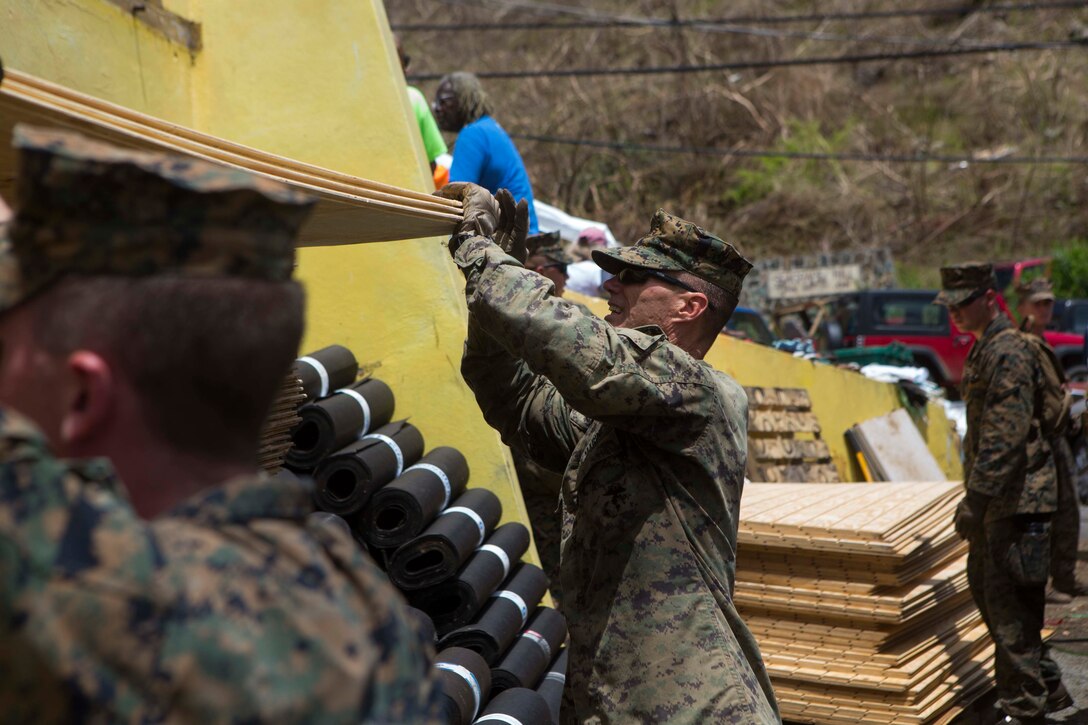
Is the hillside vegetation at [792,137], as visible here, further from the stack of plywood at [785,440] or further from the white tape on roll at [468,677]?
the white tape on roll at [468,677]

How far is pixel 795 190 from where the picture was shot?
107 ft

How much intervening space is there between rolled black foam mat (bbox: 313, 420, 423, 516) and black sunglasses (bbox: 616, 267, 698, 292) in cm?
176

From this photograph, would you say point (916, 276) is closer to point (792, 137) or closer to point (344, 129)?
point (792, 137)

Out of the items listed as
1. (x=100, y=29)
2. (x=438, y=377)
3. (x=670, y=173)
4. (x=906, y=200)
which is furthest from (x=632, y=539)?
(x=906, y=200)

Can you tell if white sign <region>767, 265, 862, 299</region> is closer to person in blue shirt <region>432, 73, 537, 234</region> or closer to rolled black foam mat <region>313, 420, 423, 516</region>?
person in blue shirt <region>432, 73, 537, 234</region>

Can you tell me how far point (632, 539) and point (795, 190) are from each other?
30835 millimetres

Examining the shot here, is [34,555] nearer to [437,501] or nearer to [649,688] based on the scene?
[649,688]

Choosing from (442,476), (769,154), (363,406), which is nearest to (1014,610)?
(442,476)

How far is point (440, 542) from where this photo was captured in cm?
458

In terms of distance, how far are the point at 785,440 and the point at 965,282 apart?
13.7 feet

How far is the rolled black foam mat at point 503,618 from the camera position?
438cm

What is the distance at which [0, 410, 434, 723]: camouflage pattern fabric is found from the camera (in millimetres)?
1156

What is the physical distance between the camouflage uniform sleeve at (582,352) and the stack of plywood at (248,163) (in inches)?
12.3

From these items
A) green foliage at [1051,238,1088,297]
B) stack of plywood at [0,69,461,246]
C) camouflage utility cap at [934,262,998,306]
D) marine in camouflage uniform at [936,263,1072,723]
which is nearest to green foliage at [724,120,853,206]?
green foliage at [1051,238,1088,297]
